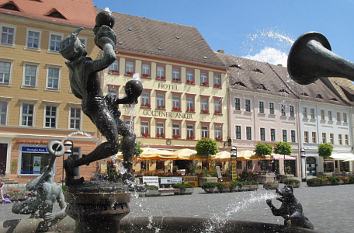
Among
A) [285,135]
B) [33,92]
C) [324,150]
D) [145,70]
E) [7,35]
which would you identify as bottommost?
[324,150]

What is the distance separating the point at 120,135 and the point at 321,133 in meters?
47.9

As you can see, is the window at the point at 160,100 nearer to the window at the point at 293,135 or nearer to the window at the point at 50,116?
the window at the point at 50,116

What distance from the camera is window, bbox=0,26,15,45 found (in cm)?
3111

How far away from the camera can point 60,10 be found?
3478 cm

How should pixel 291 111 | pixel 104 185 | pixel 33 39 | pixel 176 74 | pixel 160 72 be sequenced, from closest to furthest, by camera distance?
pixel 104 185
pixel 33 39
pixel 160 72
pixel 176 74
pixel 291 111

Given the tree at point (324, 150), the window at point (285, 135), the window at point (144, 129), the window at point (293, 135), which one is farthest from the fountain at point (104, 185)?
the window at point (293, 135)

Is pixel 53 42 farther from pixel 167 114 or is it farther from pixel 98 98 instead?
pixel 98 98

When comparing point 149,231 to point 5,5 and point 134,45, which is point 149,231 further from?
point 134,45

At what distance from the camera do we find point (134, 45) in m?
38.6

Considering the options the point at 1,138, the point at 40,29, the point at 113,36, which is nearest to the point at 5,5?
the point at 40,29

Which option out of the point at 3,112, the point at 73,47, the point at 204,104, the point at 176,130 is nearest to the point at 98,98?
the point at 73,47

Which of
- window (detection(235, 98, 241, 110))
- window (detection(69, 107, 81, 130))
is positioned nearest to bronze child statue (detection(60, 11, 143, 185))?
window (detection(69, 107, 81, 130))

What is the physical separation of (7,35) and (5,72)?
9.21 ft

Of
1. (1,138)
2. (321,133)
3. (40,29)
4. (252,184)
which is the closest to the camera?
(252,184)
